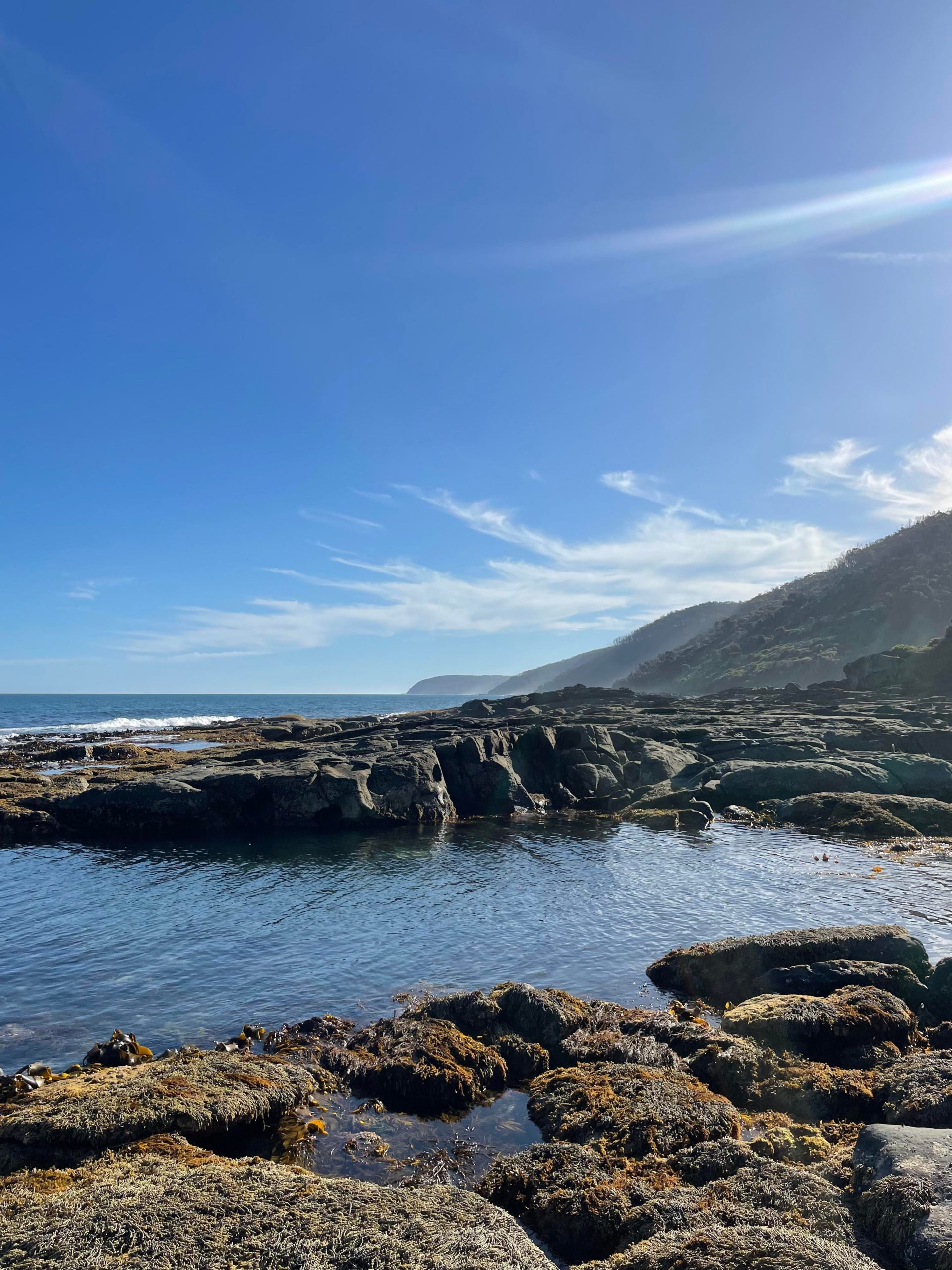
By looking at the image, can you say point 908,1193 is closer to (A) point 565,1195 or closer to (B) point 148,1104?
(A) point 565,1195

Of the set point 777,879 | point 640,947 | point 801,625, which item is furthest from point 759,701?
point 801,625

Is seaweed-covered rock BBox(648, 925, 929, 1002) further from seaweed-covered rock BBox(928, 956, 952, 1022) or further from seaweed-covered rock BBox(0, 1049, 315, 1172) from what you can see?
seaweed-covered rock BBox(0, 1049, 315, 1172)

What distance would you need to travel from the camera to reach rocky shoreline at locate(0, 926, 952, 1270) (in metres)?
6.52

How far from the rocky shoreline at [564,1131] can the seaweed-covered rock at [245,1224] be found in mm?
27

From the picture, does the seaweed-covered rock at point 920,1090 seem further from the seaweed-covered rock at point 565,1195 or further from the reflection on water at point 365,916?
the reflection on water at point 365,916

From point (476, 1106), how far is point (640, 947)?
8.61 meters

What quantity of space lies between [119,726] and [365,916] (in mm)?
124177

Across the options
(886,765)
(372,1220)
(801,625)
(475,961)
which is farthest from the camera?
(801,625)

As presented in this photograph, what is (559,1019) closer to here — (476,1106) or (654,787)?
(476,1106)

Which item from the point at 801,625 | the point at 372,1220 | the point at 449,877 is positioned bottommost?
the point at 449,877

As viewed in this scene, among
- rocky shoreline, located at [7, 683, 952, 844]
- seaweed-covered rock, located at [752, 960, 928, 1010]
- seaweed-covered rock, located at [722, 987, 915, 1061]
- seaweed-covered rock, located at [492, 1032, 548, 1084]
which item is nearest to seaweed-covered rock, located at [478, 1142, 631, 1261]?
seaweed-covered rock, located at [492, 1032, 548, 1084]

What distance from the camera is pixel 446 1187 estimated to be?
27.2 feet

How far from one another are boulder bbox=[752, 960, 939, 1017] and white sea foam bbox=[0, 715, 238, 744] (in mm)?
98914

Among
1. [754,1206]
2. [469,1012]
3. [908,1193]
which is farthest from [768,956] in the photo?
[908,1193]
